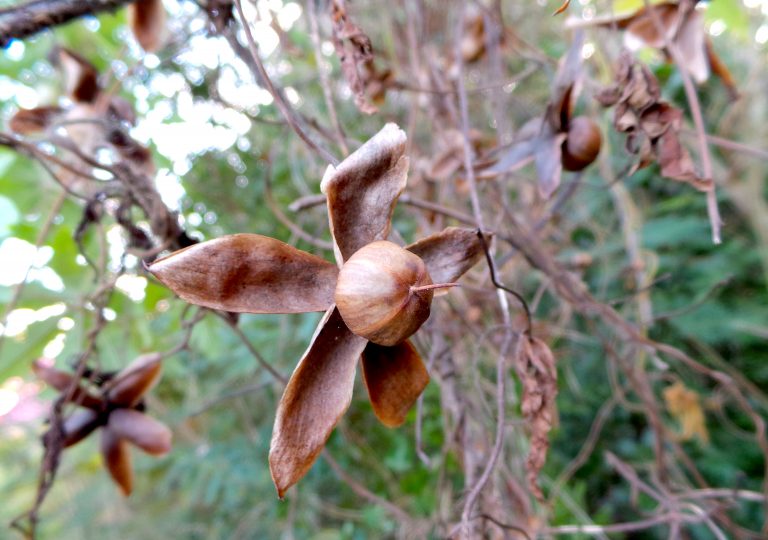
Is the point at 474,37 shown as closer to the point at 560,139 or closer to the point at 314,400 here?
the point at 560,139

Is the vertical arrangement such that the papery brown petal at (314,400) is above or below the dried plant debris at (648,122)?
above

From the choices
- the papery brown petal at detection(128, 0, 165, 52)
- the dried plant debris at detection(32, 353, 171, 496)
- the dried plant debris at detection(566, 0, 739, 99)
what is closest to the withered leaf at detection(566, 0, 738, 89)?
the dried plant debris at detection(566, 0, 739, 99)

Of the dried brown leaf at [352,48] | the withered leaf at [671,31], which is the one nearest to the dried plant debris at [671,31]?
the withered leaf at [671,31]

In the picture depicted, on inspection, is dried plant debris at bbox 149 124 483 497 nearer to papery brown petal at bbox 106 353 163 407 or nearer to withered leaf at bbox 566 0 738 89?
papery brown petal at bbox 106 353 163 407

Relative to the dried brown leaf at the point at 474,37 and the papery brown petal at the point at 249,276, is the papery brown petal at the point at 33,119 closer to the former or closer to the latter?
the papery brown petal at the point at 249,276

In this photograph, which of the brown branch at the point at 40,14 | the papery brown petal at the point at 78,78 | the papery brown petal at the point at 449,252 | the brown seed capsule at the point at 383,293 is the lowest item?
the papery brown petal at the point at 449,252

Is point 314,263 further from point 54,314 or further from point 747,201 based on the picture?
point 747,201

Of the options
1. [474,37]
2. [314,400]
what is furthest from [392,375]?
[474,37]
